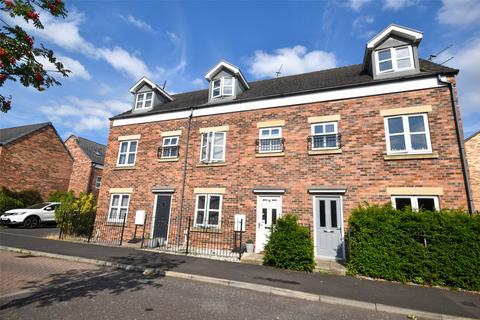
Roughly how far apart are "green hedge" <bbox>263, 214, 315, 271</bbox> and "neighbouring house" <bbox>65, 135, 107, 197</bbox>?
2366 centimetres

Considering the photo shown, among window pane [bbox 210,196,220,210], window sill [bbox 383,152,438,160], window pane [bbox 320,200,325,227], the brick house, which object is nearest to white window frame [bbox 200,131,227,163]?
the brick house

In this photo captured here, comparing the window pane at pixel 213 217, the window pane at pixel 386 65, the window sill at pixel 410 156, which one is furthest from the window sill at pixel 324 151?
the window pane at pixel 213 217

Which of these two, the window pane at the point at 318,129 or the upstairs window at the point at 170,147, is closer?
the window pane at the point at 318,129

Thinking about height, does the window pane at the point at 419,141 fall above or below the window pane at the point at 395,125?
below

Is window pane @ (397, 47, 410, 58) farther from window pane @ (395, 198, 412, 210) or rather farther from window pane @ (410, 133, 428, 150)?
window pane @ (395, 198, 412, 210)

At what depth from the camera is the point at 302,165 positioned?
11.5 metres

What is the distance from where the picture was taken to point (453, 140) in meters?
9.50

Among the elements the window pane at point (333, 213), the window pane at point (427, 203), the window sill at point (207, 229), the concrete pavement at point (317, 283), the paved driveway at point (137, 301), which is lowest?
the paved driveway at point (137, 301)

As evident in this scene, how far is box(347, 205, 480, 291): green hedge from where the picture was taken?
711cm

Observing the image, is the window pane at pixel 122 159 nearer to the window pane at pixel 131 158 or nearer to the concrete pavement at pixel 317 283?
the window pane at pixel 131 158

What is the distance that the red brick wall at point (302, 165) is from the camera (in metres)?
9.70

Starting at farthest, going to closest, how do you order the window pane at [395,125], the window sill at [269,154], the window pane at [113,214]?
the window pane at [113,214] < the window sill at [269,154] < the window pane at [395,125]

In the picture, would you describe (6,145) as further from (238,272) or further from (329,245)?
(329,245)

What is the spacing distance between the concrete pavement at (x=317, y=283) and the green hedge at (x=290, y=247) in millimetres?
410
